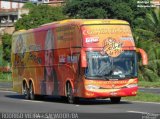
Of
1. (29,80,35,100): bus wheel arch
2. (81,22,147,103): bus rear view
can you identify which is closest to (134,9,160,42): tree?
(29,80,35,100): bus wheel arch

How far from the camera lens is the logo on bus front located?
→ 23312 mm

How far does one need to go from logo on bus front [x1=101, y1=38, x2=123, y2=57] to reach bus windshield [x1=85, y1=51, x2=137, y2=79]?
5.7 inches

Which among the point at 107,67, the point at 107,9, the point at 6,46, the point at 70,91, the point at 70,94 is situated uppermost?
the point at 107,9

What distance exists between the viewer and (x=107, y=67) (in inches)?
918

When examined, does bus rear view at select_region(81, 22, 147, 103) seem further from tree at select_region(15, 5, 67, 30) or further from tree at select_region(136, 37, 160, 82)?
tree at select_region(15, 5, 67, 30)

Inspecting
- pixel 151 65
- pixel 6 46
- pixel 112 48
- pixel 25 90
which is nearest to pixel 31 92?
pixel 25 90

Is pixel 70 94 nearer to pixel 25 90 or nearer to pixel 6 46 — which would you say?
pixel 25 90

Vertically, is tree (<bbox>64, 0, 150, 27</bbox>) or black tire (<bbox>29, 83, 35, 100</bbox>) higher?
tree (<bbox>64, 0, 150, 27</bbox>)

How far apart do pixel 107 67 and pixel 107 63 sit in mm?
156

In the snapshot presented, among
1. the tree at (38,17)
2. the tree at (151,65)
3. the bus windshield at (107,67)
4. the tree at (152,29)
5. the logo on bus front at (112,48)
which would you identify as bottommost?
the tree at (151,65)

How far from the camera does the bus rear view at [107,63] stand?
23.2 metres

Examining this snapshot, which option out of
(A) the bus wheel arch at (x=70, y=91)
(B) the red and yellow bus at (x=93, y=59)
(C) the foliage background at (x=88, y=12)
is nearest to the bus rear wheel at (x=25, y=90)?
(B) the red and yellow bus at (x=93, y=59)

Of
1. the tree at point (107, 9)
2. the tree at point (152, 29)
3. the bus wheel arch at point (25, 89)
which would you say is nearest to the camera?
the bus wheel arch at point (25, 89)

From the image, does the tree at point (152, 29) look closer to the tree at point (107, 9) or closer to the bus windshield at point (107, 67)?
the tree at point (107, 9)
